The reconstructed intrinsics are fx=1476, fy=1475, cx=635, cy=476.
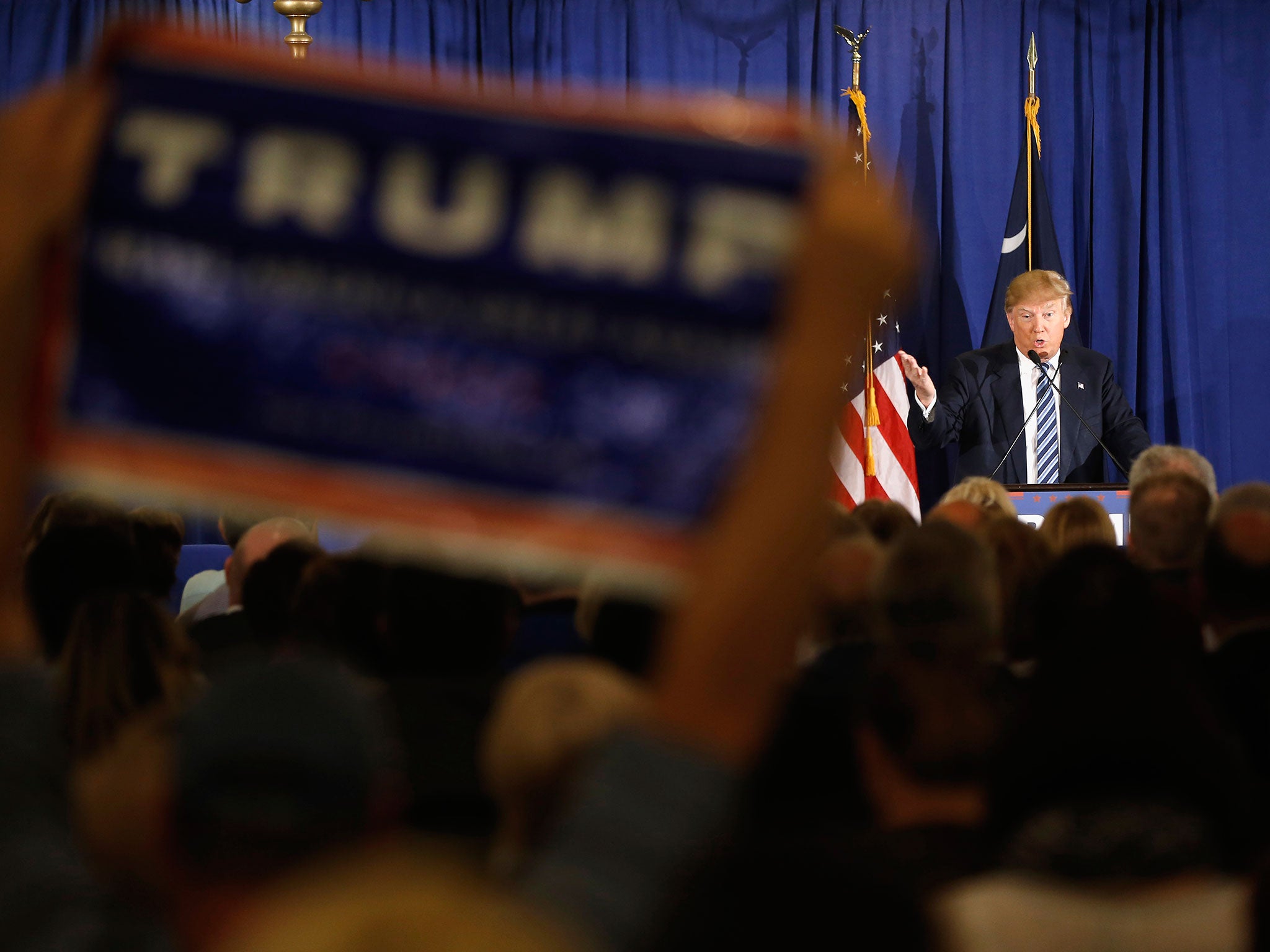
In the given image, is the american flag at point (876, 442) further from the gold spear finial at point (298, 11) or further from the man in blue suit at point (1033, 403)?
the gold spear finial at point (298, 11)

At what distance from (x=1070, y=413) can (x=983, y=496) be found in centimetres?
316

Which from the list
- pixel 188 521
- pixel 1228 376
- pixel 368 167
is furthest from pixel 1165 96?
pixel 368 167

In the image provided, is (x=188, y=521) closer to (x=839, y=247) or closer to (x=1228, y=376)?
(x=1228, y=376)

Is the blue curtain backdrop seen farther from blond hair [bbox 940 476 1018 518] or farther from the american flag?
blond hair [bbox 940 476 1018 518]

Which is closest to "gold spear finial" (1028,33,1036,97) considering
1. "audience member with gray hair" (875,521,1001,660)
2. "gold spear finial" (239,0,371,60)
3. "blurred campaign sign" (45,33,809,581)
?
"gold spear finial" (239,0,371,60)

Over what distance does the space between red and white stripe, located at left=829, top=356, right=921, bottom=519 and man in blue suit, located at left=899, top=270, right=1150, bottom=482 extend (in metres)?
0.10

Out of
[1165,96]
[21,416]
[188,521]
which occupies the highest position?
[1165,96]

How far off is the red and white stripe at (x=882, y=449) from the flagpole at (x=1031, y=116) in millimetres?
1162

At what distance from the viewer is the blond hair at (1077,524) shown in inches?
115

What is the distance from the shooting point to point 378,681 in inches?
76.2

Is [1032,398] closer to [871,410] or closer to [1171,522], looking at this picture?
[871,410]

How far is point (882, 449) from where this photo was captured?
6.57m

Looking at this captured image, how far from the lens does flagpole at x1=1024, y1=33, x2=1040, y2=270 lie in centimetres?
731

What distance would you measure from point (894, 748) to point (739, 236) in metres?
0.68
